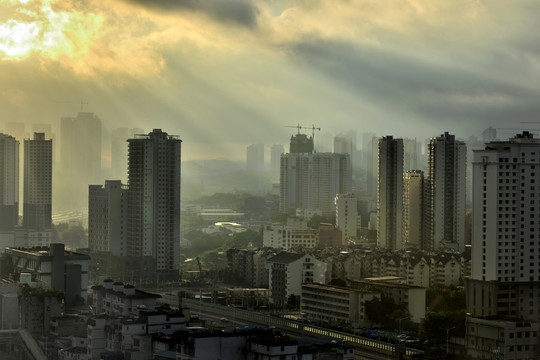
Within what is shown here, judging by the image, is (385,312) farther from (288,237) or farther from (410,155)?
(410,155)

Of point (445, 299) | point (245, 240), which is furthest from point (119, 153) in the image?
point (445, 299)

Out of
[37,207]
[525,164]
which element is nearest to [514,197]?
[525,164]

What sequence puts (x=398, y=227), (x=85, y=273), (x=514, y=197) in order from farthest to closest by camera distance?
(x=398, y=227) < (x=85, y=273) < (x=514, y=197)

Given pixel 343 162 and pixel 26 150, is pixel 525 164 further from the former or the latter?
pixel 343 162

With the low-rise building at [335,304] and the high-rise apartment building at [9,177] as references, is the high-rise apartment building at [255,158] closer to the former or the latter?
the high-rise apartment building at [9,177]

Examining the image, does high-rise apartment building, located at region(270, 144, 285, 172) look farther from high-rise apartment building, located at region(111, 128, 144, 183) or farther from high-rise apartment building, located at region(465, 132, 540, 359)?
high-rise apartment building, located at region(465, 132, 540, 359)

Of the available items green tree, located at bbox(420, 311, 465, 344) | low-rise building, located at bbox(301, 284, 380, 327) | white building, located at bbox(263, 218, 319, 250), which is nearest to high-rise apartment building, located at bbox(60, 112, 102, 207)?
white building, located at bbox(263, 218, 319, 250)
